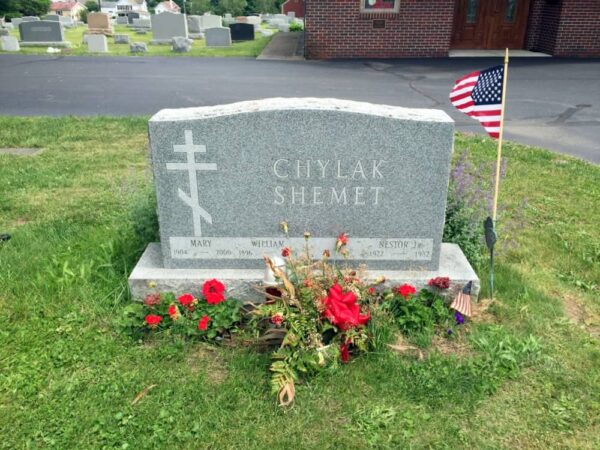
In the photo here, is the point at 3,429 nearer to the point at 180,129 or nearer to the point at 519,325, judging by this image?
the point at 180,129

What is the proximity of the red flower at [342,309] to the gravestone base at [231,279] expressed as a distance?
0.53 meters

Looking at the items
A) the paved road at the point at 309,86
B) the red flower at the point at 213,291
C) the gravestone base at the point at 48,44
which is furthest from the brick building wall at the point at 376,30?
the red flower at the point at 213,291

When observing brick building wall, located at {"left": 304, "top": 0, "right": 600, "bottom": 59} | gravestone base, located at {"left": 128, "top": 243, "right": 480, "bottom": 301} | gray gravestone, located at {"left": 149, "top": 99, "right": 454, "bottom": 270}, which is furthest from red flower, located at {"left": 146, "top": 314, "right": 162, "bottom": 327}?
brick building wall, located at {"left": 304, "top": 0, "right": 600, "bottom": 59}

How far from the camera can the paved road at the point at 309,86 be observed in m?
9.51

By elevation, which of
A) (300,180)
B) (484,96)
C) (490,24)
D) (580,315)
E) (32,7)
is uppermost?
(32,7)

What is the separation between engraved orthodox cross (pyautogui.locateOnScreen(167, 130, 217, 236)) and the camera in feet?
11.4

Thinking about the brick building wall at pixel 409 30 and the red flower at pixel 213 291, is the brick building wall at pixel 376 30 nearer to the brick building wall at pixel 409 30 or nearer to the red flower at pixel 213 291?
the brick building wall at pixel 409 30

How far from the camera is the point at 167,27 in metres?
24.0

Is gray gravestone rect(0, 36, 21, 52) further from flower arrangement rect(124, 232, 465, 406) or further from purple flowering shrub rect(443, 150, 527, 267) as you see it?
purple flowering shrub rect(443, 150, 527, 267)

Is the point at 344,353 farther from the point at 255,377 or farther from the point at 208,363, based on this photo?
the point at 208,363

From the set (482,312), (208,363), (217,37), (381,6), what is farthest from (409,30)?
(208,363)

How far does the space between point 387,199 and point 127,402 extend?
1.99 m

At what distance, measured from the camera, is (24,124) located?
8.84m

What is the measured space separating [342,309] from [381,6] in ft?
50.8
